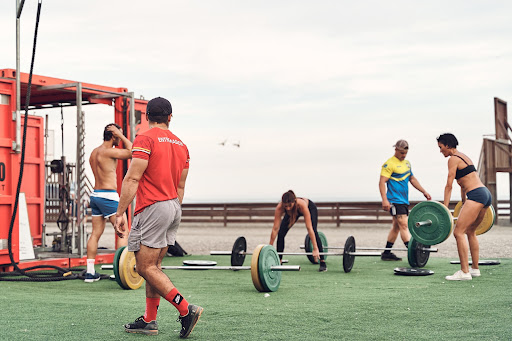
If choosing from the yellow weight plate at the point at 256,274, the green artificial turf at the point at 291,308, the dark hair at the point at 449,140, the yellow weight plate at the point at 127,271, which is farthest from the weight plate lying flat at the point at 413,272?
the yellow weight plate at the point at 127,271

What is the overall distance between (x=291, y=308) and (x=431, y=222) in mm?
2942

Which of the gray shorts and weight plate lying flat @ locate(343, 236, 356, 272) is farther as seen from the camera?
weight plate lying flat @ locate(343, 236, 356, 272)

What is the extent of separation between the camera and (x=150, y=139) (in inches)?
174

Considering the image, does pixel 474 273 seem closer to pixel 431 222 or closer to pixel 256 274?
pixel 431 222

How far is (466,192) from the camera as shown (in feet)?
24.7

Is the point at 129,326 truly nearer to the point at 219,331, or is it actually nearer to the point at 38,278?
the point at 219,331

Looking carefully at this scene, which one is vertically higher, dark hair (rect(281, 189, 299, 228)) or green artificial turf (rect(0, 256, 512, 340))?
dark hair (rect(281, 189, 299, 228))

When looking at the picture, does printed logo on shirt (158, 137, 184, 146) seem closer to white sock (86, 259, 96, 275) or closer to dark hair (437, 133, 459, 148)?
white sock (86, 259, 96, 275)

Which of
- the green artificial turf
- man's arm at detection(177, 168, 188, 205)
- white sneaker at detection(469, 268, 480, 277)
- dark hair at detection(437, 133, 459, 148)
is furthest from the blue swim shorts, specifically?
white sneaker at detection(469, 268, 480, 277)

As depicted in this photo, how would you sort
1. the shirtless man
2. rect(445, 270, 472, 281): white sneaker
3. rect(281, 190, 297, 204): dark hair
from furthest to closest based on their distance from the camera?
rect(281, 190, 297, 204): dark hair
the shirtless man
rect(445, 270, 472, 281): white sneaker

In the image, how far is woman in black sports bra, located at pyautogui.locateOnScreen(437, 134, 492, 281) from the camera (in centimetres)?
736

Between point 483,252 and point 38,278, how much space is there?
7798 millimetres

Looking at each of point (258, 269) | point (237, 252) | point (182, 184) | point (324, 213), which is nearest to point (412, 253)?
point (237, 252)

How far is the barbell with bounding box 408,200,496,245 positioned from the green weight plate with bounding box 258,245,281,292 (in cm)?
204
